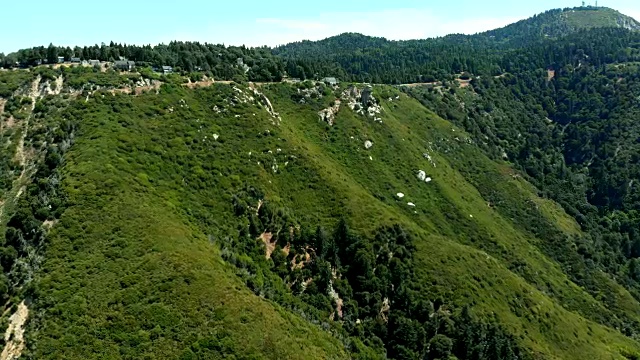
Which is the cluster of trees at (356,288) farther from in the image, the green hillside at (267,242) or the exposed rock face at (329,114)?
the exposed rock face at (329,114)

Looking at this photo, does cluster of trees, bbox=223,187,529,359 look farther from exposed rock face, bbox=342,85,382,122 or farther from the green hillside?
exposed rock face, bbox=342,85,382,122

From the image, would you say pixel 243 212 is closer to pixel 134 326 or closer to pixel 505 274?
pixel 134 326

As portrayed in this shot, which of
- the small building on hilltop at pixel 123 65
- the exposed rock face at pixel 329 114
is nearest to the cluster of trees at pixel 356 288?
the exposed rock face at pixel 329 114

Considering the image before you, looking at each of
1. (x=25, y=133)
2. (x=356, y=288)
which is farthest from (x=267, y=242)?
(x=25, y=133)

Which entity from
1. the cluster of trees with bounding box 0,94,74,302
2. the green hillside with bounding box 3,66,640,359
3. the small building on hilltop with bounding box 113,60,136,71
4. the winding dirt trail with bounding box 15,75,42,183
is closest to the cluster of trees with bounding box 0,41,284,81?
the small building on hilltop with bounding box 113,60,136,71

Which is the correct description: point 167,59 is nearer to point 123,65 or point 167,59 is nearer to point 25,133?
point 123,65

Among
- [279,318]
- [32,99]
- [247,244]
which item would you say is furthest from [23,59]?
[279,318]
